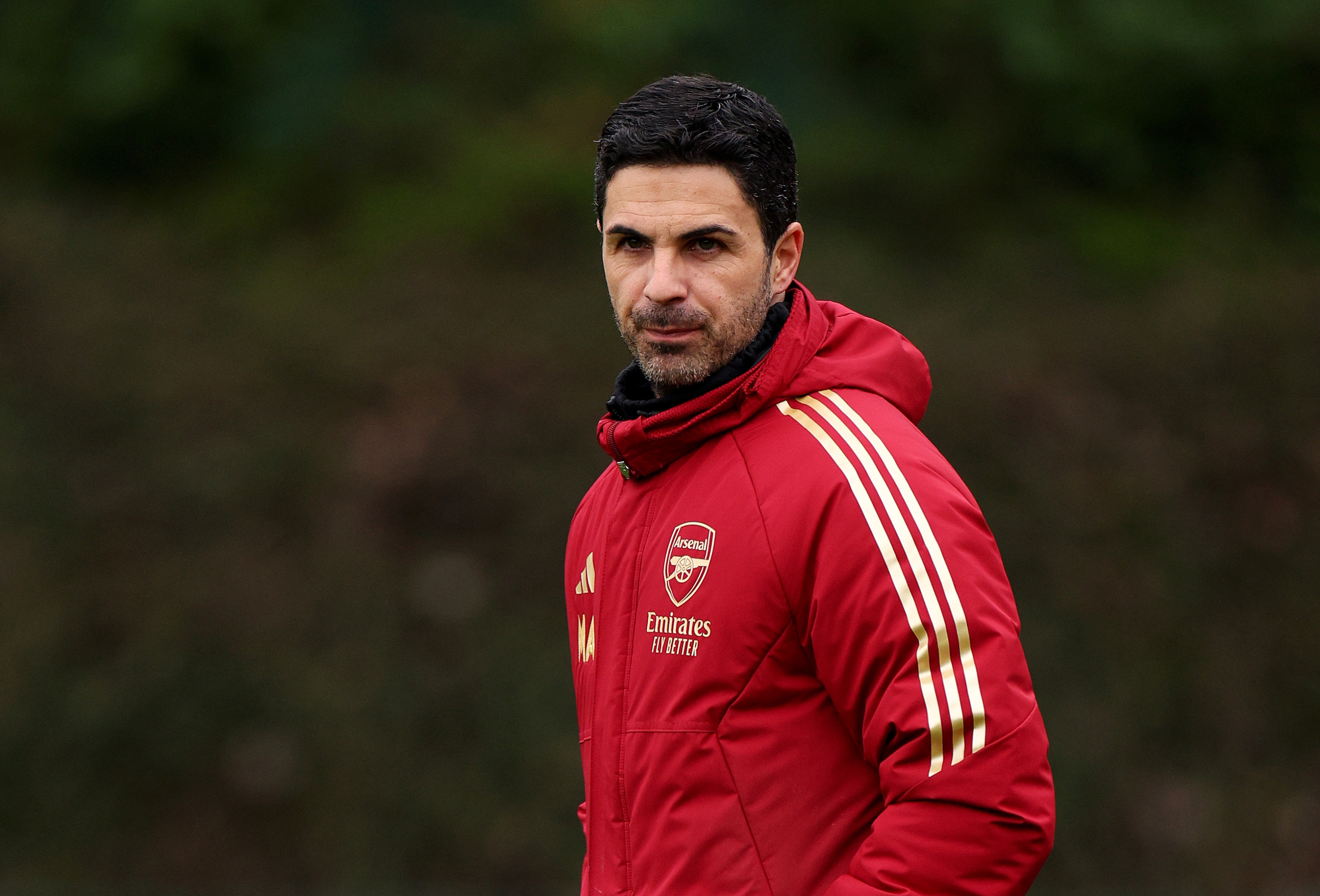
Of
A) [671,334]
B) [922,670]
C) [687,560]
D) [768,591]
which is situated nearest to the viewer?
[922,670]

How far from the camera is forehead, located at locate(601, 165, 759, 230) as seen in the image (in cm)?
203

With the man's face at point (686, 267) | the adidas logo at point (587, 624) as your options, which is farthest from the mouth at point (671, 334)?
the adidas logo at point (587, 624)

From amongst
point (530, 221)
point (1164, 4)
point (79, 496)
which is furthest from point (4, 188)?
point (1164, 4)

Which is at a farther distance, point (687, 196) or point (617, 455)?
point (617, 455)

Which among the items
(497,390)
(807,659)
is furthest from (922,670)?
(497,390)

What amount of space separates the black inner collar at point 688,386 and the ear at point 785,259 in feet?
0.11

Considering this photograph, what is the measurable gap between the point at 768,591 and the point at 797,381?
1.22 feet

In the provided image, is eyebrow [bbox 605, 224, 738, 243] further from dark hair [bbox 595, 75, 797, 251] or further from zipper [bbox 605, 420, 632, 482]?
zipper [bbox 605, 420, 632, 482]

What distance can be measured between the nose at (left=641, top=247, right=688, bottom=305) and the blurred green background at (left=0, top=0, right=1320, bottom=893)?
16.8ft

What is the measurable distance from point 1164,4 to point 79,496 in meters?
7.56

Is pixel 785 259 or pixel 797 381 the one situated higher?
pixel 785 259

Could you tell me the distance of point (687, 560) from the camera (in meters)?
1.97

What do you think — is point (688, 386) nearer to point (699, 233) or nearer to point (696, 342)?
point (696, 342)

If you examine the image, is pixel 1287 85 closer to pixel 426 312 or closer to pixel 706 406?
pixel 426 312
